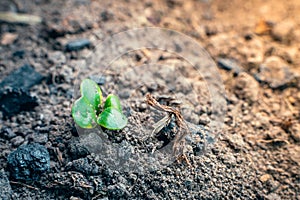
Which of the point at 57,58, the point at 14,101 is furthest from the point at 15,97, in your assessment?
the point at 57,58

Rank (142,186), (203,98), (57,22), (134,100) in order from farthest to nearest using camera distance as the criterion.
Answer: (57,22) < (203,98) < (134,100) < (142,186)

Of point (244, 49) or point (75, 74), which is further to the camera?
point (244, 49)

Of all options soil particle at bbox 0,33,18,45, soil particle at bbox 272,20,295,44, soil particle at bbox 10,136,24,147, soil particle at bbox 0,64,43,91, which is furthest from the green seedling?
soil particle at bbox 272,20,295,44

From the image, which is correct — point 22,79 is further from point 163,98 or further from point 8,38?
point 163,98

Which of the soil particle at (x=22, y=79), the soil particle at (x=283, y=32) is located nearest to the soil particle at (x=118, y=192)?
the soil particle at (x=22, y=79)

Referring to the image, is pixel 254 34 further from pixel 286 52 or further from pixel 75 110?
pixel 75 110

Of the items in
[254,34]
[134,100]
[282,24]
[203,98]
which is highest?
[282,24]

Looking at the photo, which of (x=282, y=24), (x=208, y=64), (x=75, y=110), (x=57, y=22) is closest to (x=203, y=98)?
(x=208, y=64)

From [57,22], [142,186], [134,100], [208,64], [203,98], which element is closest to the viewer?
[142,186]
